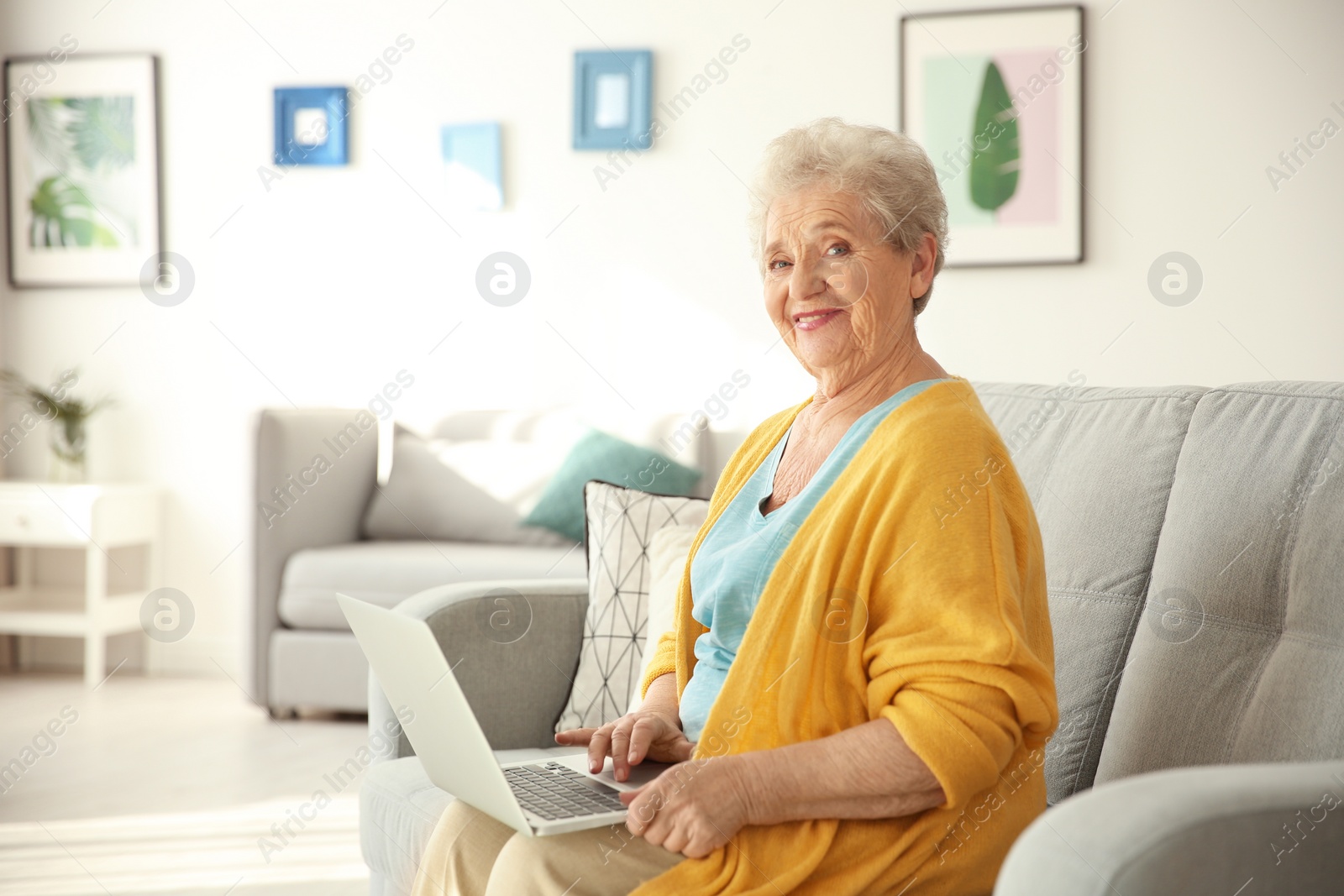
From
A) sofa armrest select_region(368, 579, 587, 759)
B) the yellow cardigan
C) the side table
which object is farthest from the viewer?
the side table

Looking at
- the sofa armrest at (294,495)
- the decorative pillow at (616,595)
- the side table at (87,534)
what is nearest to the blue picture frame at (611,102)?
the sofa armrest at (294,495)

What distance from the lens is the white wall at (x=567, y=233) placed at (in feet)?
11.4

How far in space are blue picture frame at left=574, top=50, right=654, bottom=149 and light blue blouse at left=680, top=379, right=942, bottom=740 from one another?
2.75 m

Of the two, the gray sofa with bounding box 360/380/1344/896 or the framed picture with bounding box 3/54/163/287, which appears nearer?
the gray sofa with bounding box 360/380/1344/896

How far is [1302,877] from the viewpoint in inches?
32.0

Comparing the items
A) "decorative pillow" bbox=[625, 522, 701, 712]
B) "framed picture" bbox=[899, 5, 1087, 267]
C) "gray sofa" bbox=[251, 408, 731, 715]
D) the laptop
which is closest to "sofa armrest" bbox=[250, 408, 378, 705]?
"gray sofa" bbox=[251, 408, 731, 715]

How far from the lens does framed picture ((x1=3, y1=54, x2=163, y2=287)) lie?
4.16m

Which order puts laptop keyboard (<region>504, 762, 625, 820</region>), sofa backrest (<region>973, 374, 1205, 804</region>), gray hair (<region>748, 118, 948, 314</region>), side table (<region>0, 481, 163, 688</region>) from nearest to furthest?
laptop keyboard (<region>504, 762, 625, 820</region>) < gray hair (<region>748, 118, 948, 314</region>) < sofa backrest (<region>973, 374, 1205, 804</region>) < side table (<region>0, 481, 163, 688</region>)

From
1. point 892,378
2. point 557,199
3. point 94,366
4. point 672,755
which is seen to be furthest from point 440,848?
point 94,366

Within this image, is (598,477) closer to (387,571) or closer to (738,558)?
(387,571)

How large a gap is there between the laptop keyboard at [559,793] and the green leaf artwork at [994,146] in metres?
2.84

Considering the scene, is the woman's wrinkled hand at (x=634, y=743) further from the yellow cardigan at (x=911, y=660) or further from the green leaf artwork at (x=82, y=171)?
the green leaf artwork at (x=82, y=171)

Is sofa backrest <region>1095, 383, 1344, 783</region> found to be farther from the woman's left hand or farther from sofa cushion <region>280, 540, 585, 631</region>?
sofa cushion <region>280, 540, 585, 631</region>

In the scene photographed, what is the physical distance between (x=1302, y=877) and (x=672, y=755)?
24.5 inches
